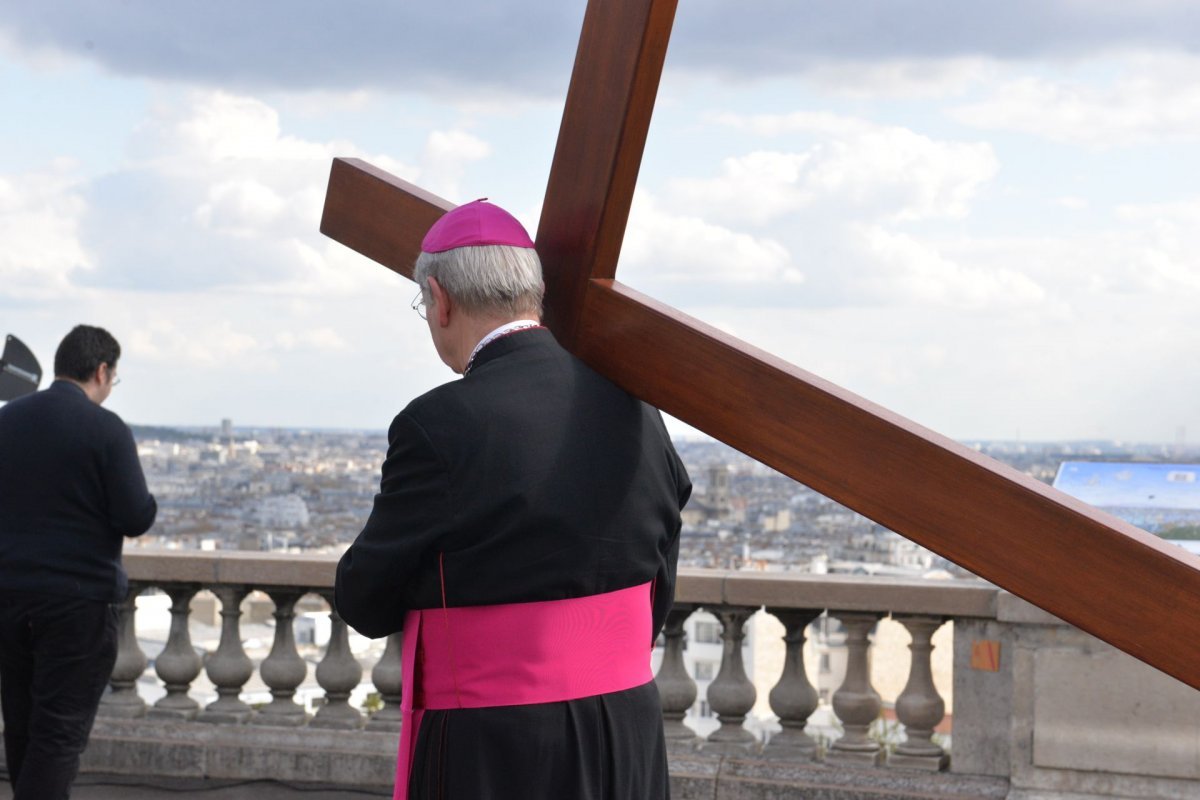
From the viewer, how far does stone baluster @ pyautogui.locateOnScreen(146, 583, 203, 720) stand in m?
6.48

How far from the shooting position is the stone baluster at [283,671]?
251 inches

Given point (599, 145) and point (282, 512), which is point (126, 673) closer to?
point (599, 145)

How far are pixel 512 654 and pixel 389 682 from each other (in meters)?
3.79

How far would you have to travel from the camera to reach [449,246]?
2.60 meters

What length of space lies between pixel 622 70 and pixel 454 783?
131cm

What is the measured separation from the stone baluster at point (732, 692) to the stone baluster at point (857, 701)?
353mm

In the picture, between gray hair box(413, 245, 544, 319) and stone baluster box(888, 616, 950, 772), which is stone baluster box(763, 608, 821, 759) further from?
gray hair box(413, 245, 544, 319)

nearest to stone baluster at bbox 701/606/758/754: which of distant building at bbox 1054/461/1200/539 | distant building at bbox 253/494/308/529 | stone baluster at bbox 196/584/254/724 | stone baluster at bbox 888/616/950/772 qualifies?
stone baluster at bbox 888/616/950/772

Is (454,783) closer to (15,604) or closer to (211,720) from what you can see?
(15,604)

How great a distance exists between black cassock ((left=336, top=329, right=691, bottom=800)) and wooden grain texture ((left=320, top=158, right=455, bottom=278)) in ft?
1.94

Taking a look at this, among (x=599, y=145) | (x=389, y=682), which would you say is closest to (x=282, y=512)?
(x=389, y=682)

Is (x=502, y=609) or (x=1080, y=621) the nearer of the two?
(x=1080, y=621)

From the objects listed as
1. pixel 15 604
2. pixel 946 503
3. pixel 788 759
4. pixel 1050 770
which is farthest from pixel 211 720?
pixel 946 503

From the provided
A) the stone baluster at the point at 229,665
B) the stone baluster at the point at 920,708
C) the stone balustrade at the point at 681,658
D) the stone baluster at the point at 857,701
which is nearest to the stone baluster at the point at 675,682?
the stone balustrade at the point at 681,658
